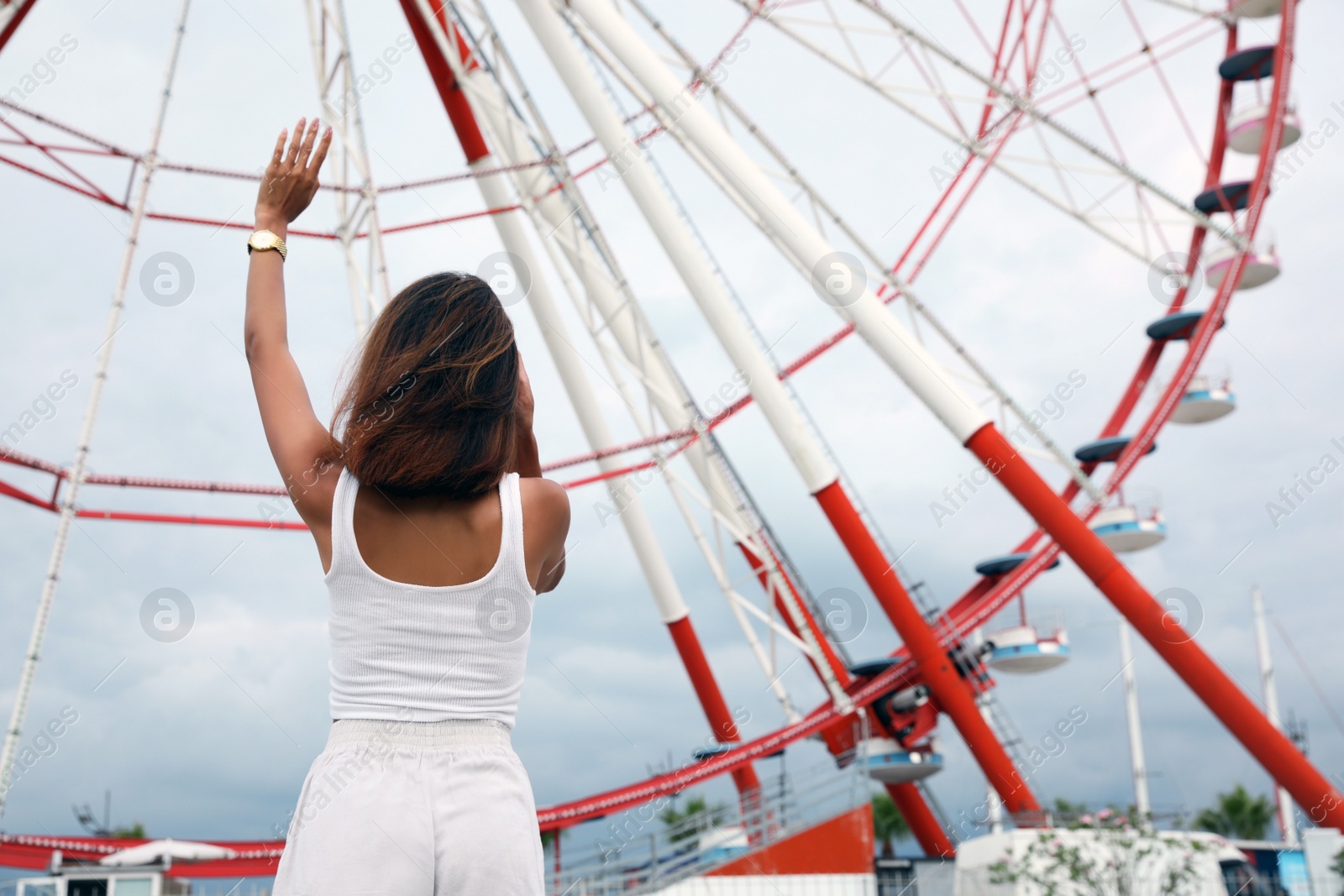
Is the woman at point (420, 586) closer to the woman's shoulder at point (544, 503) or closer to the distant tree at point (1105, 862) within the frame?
the woman's shoulder at point (544, 503)

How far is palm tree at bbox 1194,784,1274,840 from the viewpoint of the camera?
3781 cm

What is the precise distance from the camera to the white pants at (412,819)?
1.50 meters

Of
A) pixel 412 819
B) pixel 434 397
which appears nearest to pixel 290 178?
pixel 434 397

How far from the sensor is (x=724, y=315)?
12.1m

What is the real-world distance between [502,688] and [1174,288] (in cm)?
1744

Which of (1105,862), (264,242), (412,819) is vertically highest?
(264,242)

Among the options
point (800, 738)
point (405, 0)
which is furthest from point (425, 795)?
point (800, 738)

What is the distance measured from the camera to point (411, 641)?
1.65 meters

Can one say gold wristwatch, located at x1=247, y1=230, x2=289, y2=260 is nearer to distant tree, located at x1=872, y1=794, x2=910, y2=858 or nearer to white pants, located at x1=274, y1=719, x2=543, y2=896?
white pants, located at x1=274, y1=719, x2=543, y2=896

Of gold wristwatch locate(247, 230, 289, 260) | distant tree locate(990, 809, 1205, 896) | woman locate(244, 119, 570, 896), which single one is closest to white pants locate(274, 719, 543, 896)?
woman locate(244, 119, 570, 896)

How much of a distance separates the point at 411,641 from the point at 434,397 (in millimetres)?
325

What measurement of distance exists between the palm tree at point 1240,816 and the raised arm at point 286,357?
40.6 m

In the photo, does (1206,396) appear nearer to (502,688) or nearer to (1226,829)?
(502,688)

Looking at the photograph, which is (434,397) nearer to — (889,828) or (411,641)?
(411,641)
